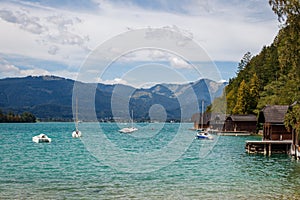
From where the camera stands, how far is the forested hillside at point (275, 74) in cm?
2108

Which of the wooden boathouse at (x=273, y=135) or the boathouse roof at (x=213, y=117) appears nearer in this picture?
the wooden boathouse at (x=273, y=135)

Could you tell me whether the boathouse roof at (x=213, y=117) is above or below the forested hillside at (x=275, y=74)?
below

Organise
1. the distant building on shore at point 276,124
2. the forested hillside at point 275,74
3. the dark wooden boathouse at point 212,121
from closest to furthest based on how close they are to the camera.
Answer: the forested hillside at point 275,74 < the distant building on shore at point 276,124 < the dark wooden boathouse at point 212,121

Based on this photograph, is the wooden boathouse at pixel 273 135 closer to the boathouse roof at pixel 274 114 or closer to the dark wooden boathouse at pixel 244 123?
the boathouse roof at pixel 274 114

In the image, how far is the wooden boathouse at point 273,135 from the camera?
43312 millimetres

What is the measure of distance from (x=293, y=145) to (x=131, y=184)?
21.1m

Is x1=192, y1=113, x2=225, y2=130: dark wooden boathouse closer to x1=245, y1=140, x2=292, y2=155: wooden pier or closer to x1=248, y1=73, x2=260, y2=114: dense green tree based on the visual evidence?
x1=248, y1=73, x2=260, y2=114: dense green tree

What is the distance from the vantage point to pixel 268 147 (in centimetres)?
4334

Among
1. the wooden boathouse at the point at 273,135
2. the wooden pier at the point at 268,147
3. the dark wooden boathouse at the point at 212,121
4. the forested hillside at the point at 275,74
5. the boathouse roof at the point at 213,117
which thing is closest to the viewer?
the forested hillside at the point at 275,74

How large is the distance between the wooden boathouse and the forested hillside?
360 centimetres

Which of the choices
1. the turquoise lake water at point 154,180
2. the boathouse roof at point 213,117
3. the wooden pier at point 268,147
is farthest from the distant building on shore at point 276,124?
the boathouse roof at point 213,117

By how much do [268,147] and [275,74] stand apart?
49.9 m

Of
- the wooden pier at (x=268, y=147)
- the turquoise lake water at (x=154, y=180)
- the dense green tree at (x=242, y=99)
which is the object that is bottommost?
the turquoise lake water at (x=154, y=180)

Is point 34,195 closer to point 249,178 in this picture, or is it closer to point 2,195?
point 2,195
